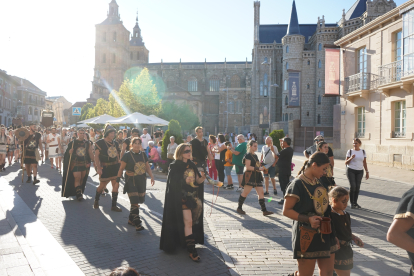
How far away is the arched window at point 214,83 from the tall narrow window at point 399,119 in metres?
58.4

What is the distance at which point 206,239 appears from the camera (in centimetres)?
533

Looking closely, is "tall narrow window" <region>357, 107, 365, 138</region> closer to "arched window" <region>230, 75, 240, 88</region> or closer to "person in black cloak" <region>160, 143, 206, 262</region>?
"person in black cloak" <region>160, 143, 206, 262</region>

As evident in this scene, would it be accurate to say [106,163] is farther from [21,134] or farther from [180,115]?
[180,115]

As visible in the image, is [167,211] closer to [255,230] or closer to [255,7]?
[255,230]

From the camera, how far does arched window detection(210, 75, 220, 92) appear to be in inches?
2906

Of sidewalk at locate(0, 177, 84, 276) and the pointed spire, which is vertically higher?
the pointed spire

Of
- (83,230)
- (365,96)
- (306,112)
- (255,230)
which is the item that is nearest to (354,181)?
(255,230)

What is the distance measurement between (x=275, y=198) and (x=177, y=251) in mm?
4862

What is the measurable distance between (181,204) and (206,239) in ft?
3.84

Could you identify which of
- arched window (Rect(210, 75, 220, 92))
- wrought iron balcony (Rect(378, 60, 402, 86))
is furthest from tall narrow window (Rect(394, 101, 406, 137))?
arched window (Rect(210, 75, 220, 92))

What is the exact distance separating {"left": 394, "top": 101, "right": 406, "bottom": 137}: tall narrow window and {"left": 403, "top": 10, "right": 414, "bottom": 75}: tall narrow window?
205 cm

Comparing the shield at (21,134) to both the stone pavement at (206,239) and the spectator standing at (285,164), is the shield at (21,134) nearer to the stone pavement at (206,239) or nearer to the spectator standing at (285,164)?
the stone pavement at (206,239)

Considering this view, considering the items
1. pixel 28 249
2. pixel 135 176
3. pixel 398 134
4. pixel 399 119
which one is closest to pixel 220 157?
pixel 135 176

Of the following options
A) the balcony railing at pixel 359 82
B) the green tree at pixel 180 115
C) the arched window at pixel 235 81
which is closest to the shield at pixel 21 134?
the balcony railing at pixel 359 82
